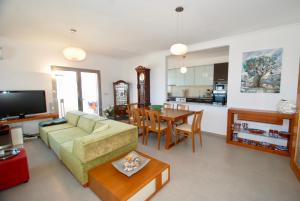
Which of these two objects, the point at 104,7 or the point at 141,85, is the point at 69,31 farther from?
the point at 141,85

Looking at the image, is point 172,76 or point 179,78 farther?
point 172,76

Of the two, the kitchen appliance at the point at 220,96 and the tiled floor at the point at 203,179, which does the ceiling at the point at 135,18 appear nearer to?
the kitchen appliance at the point at 220,96

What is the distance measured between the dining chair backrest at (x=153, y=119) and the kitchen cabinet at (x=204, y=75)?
371cm

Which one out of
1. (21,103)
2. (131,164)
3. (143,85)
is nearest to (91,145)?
(131,164)

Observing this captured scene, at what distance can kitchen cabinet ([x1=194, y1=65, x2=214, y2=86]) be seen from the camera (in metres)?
5.83

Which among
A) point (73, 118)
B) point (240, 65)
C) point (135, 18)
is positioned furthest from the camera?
point (73, 118)

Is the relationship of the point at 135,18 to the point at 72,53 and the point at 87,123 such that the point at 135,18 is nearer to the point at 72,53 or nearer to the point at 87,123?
the point at 72,53

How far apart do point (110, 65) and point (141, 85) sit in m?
1.66

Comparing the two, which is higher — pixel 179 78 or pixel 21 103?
pixel 179 78

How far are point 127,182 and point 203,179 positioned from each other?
1187mm

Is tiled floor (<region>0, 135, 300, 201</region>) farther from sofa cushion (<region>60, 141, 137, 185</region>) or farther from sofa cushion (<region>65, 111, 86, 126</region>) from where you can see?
sofa cushion (<region>65, 111, 86, 126</region>)

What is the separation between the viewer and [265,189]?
74.3 inches

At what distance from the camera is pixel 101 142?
1986 millimetres

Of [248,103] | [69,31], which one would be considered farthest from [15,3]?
[248,103]
